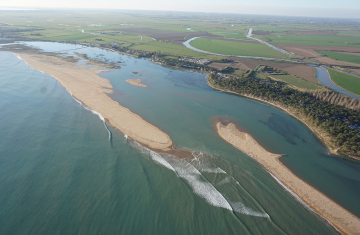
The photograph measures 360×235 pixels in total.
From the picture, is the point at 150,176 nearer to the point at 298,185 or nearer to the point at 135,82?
the point at 298,185

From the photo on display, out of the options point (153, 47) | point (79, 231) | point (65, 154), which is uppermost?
point (153, 47)

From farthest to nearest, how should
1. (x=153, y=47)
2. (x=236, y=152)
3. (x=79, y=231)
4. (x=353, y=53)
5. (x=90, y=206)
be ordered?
1. (x=153, y=47)
2. (x=353, y=53)
3. (x=236, y=152)
4. (x=90, y=206)
5. (x=79, y=231)

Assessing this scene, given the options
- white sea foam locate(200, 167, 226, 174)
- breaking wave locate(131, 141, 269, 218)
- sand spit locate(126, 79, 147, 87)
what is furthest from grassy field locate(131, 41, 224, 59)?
white sea foam locate(200, 167, 226, 174)

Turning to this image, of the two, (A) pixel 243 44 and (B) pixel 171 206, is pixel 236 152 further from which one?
(A) pixel 243 44

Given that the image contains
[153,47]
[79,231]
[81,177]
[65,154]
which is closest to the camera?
[79,231]

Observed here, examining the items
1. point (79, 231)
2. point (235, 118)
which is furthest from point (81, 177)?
point (235, 118)

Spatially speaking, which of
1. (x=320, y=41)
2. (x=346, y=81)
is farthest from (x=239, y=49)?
(x=320, y=41)

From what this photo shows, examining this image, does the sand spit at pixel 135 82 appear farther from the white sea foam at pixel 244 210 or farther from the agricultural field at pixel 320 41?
the agricultural field at pixel 320 41

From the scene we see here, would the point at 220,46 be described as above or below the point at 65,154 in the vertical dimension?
above
